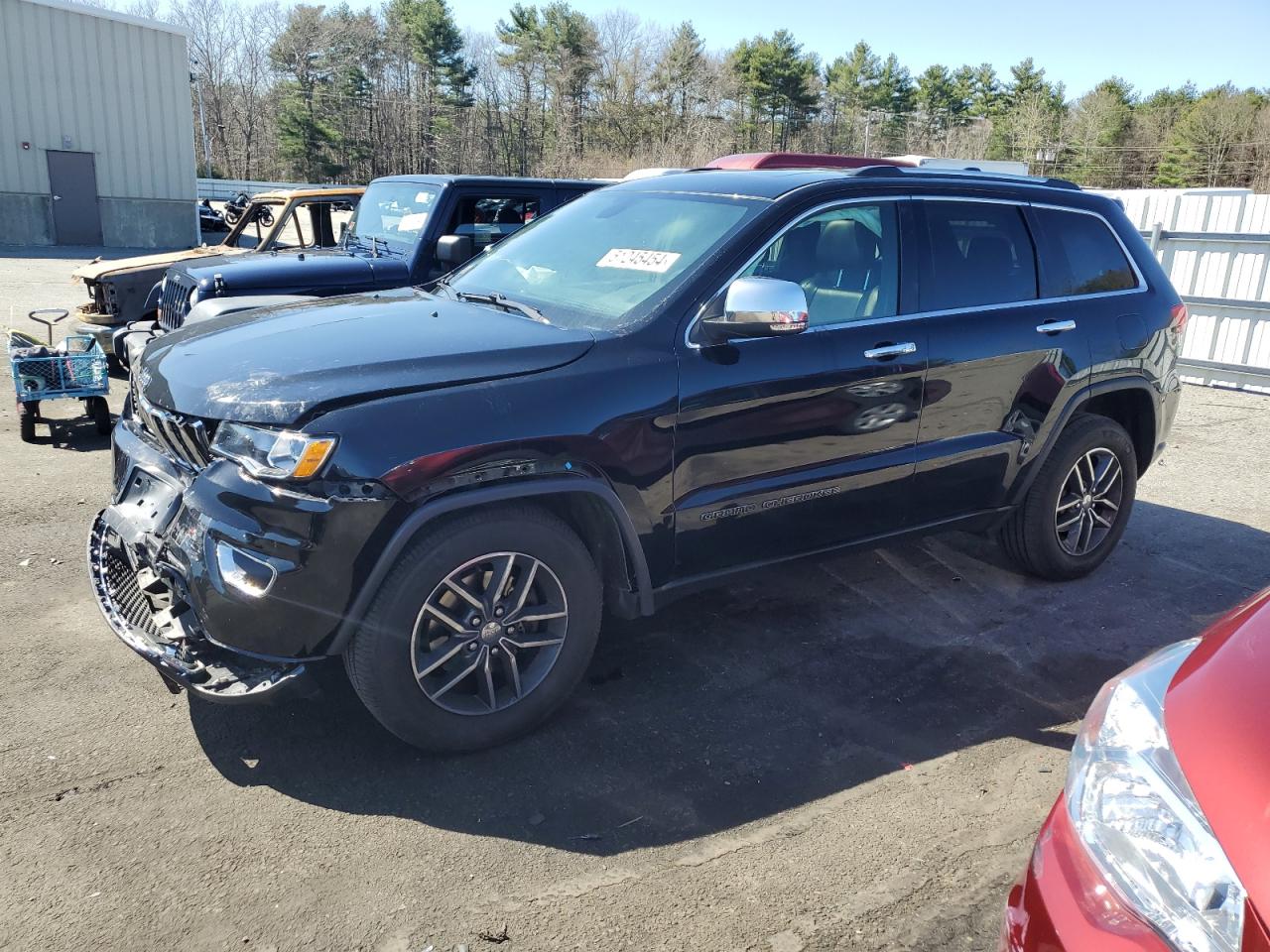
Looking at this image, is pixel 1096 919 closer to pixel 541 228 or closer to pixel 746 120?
pixel 541 228

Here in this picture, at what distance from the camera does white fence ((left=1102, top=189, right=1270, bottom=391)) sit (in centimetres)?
1059

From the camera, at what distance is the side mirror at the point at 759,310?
3.35 meters

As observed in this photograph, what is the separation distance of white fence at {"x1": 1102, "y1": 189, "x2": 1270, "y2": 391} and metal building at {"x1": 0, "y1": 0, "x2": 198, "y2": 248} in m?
27.8

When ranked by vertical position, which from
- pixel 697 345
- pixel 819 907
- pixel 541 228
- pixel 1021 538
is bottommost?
pixel 819 907

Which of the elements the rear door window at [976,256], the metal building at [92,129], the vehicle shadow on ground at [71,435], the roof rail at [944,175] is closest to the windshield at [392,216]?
the vehicle shadow on ground at [71,435]

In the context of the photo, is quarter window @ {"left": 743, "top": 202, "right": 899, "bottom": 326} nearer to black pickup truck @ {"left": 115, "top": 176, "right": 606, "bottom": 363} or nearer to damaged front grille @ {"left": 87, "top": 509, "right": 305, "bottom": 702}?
damaged front grille @ {"left": 87, "top": 509, "right": 305, "bottom": 702}

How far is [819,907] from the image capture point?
269cm

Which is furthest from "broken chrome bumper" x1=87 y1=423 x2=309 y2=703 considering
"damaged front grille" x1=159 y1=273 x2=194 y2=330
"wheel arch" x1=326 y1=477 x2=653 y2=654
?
"damaged front grille" x1=159 y1=273 x2=194 y2=330

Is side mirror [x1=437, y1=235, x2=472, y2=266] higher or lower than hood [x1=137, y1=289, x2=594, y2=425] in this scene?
higher

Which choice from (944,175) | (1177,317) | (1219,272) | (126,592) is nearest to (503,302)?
(126,592)

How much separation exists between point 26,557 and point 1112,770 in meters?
5.07

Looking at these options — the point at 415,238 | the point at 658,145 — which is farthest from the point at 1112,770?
the point at 658,145

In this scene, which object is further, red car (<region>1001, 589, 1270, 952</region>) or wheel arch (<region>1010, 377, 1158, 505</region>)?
wheel arch (<region>1010, 377, 1158, 505</region>)

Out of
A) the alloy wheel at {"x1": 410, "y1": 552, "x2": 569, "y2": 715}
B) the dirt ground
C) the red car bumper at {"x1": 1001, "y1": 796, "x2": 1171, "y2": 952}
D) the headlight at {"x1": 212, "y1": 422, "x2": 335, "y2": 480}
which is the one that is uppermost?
the headlight at {"x1": 212, "y1": 422, "x2": 335, "y2": 480}
